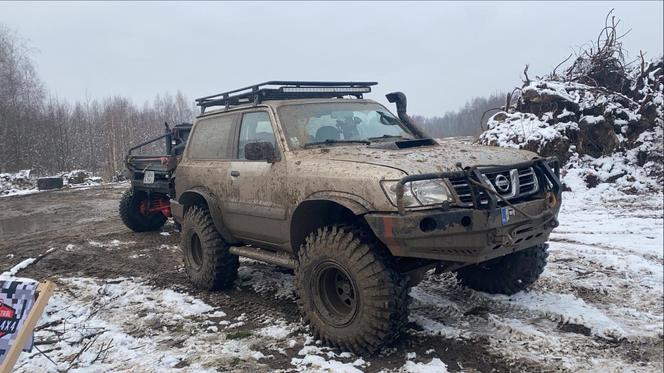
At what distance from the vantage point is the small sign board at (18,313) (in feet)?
10.4

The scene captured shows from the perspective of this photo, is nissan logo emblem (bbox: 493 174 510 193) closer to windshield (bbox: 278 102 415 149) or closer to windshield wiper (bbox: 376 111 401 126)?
windshield (bbox: 278 102 415 149)

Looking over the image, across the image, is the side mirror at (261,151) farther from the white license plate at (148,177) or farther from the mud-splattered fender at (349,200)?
the white license plate at (148,177)

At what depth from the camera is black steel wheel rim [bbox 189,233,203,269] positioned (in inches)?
229

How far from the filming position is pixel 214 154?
557 cm

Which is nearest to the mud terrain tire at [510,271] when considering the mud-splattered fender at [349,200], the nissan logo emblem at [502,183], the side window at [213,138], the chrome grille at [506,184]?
the chrome grille at [506,184]

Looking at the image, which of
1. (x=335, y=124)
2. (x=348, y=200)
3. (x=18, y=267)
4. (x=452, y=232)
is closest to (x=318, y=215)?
(x=348, y=200)

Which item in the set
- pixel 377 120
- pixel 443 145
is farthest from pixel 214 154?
pixel 443 145

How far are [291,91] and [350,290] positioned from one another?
7.58 feet

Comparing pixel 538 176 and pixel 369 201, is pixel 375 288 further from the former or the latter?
pixel 538 176

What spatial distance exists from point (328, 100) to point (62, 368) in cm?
327

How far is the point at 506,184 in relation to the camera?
3.72 metres

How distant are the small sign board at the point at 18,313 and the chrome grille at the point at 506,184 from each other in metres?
2.79

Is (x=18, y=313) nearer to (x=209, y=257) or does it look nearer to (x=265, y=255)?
(x=265, y=255)

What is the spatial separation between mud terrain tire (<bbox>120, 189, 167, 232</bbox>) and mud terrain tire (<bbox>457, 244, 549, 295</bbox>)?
658 cm
